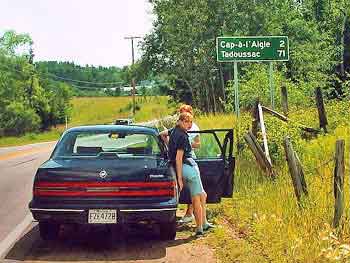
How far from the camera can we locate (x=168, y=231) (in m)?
8.15

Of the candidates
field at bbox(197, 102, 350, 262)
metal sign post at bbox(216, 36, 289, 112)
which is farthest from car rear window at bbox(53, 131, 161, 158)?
metal sign post at bbox(216, 36, 289, 112)

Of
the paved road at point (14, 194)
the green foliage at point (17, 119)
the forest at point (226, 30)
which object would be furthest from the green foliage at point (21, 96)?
the paved road at point (14, 194)

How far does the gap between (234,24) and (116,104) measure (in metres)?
77.6

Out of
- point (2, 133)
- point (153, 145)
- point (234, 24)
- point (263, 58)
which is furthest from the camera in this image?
point (2, 133)

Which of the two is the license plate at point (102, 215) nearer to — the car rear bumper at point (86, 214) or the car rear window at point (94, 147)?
the car rear bumper at point (86, 214)

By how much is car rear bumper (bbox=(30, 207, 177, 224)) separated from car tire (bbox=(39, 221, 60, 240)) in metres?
0.64

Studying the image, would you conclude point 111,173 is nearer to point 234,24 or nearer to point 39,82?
point 234,24

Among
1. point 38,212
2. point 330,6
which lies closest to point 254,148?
point 38,212

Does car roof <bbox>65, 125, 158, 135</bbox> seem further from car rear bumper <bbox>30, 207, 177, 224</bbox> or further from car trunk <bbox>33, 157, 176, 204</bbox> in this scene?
car rear bumper <bbox>30, 207, 177, 224</bbox>

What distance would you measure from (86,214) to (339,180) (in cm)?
301

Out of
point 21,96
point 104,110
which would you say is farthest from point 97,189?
point 104,110

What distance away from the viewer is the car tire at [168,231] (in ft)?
26.5

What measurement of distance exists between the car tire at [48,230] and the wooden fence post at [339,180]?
144 inches

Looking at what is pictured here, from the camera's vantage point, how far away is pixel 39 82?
92.5m
